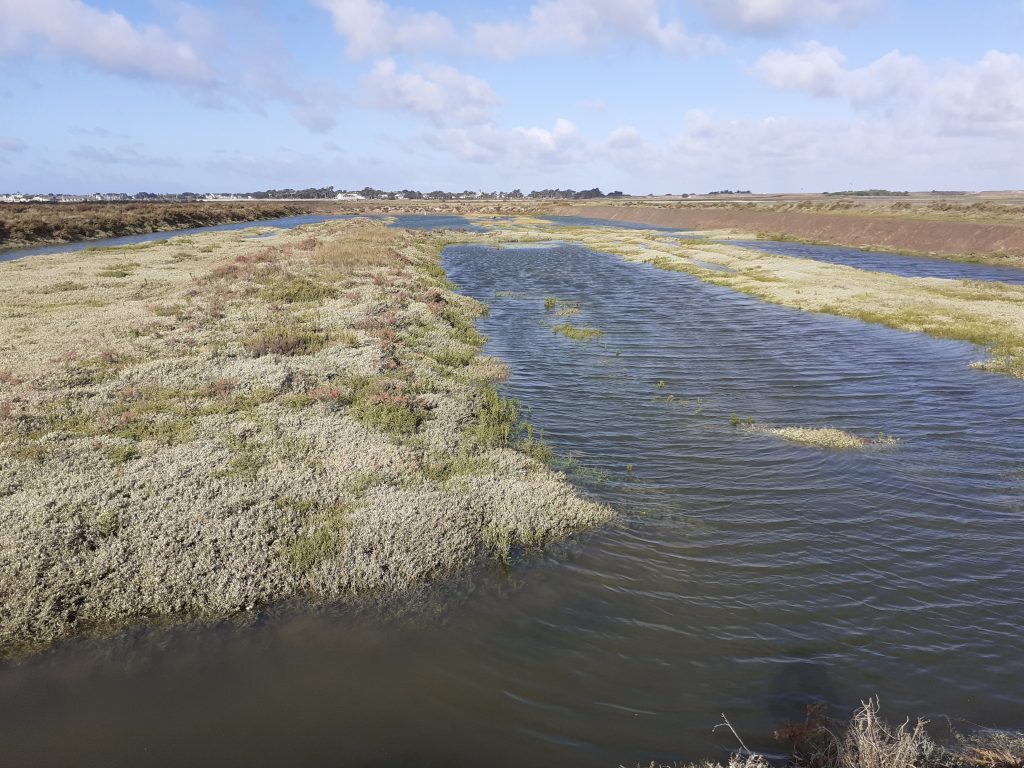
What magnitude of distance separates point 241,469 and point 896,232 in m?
88.2

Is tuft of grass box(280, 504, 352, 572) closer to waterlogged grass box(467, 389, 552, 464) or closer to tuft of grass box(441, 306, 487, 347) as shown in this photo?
waterlogged grass box(467, 389, 552, 464)

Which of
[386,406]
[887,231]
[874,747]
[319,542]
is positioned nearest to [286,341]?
[386,406]

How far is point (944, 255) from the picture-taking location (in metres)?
65.3

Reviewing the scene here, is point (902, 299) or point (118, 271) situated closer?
point (902, 299)

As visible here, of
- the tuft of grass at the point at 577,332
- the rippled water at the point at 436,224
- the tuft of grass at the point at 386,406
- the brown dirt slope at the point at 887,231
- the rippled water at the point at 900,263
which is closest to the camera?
the tuft of grass at the point at 386,406

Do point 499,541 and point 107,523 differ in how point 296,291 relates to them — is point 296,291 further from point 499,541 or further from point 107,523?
point 499,541

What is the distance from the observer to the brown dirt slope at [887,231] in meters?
63.3

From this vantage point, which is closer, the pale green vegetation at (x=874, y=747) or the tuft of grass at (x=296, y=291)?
the pale green vegetation at (x=874, y=747)

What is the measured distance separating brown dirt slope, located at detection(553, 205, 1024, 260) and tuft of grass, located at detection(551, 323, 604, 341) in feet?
183

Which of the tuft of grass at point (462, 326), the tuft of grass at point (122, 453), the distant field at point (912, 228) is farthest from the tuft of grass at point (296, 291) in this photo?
the distant field at point (912, 228)

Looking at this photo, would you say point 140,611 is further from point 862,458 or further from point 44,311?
point 44,311

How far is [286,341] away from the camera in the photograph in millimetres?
22703

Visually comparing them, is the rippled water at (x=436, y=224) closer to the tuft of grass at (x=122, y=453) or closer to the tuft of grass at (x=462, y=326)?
the tuft of grass at (x=462, y=326)

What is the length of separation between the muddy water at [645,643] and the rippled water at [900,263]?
146 feet
